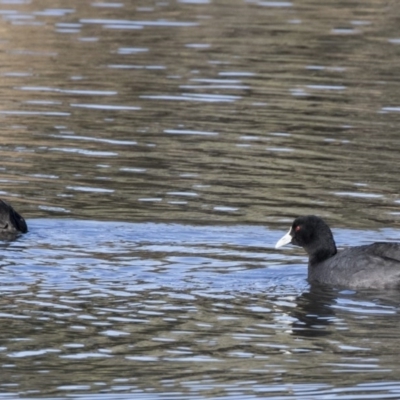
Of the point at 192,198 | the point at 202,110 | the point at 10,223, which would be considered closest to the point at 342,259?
the point at 192,198

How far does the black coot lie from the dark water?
Result: 7.2 inches

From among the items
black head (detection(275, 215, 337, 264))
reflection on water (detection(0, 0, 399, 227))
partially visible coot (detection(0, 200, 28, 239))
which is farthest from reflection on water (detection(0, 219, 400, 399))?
reflection on water (detection(0, 0, 399, 227))

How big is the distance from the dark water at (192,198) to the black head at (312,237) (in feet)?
0.85

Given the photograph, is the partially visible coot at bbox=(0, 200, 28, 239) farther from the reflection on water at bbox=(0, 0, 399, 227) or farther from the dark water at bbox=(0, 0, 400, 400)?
the reflection on water at bbox=(0, 0, 399, 227)

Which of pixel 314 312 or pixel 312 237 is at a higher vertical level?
pixel 312 237

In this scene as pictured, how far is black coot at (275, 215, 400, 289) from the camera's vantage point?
12414 mm

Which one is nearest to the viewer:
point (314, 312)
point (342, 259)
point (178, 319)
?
point (178, 319)

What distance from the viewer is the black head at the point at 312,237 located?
43.3ft

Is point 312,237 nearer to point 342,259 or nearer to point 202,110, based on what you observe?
point 342,259

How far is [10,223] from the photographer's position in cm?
1370

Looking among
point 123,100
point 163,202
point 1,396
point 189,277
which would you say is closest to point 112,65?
point 123,100

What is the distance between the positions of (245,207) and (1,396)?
6.70m

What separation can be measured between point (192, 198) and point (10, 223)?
2.65m

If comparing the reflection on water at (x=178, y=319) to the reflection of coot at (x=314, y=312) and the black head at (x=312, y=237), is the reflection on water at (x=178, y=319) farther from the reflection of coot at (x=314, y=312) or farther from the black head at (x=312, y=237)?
the black head at (x=312, y=237)
